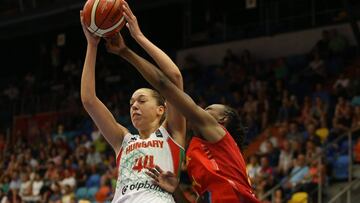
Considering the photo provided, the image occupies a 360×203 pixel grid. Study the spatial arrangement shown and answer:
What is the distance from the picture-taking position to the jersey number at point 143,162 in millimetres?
3758

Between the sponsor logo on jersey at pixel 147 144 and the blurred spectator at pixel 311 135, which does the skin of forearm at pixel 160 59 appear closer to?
the sponsor logo on jersey at pixel 147 144

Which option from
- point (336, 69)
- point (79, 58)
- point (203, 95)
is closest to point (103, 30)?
point (336, 69)

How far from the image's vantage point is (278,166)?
10.9 meters

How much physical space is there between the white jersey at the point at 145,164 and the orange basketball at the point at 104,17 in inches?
27.7

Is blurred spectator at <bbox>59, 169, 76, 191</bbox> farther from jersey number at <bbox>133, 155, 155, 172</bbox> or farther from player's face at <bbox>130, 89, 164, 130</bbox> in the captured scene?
jersey number at <bbox>133, 155, 155, 172</bbox>

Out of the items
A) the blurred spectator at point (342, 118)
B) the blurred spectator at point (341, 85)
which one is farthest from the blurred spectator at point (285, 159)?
the blurred spectator at point (341, 85)

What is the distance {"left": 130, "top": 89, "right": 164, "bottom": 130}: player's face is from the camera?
390 centimetres

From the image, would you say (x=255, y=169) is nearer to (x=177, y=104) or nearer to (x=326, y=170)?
(x=326, y=170)

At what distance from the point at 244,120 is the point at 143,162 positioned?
28.7ft

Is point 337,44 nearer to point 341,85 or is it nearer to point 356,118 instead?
point 341,85

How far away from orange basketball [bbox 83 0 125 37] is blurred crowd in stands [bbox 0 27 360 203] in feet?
15.3

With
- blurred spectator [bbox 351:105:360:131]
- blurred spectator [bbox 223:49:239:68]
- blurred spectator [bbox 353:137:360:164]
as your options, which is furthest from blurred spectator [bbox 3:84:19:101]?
blurred spectator [bbox 353:137:360:164]

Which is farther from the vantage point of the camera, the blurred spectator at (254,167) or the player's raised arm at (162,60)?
the blurred spectator at (254,167)

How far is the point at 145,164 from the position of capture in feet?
12.3
